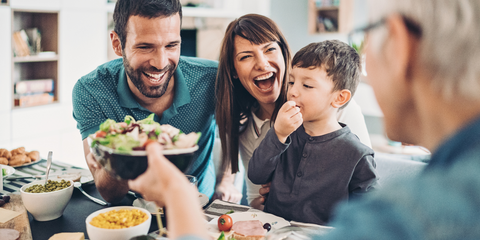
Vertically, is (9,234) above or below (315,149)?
below

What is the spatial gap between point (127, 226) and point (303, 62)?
0.93m

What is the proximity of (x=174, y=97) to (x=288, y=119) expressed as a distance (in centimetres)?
75

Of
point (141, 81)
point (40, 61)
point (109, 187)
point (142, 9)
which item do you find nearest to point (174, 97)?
point (141, 81)

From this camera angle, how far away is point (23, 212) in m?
1.36

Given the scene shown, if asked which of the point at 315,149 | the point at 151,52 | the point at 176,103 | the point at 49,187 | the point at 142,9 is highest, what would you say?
the point at 142,9

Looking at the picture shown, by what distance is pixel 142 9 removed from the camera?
1680mm

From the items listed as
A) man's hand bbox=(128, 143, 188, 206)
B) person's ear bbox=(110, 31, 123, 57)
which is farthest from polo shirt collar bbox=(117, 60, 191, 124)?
man's hand bbox=(128, 143, 188, 206)

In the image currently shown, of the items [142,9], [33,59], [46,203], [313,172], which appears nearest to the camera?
[46,203]

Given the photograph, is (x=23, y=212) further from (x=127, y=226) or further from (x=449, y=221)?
(x=449, y=221)

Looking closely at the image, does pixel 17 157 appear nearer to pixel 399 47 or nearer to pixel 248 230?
pixel 248 230

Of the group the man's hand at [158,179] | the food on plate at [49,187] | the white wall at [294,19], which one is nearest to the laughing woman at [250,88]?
the food on plate at [49,187]

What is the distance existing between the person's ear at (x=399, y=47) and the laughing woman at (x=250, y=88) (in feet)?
3.67

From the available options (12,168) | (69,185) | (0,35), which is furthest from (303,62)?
(0,35)

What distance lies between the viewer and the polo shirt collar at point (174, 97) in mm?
1891
